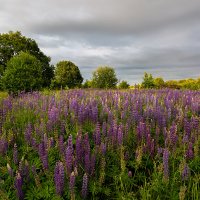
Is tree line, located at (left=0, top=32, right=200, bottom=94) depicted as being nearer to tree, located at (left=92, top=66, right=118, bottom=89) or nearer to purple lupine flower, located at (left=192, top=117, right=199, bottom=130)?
tree, located at (left=92, top=66, right=118, bottom=89)

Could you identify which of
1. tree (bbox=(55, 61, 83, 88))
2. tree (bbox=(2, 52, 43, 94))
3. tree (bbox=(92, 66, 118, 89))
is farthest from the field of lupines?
tree (bbox=(55, 61, 83, 88))

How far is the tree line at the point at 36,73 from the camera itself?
17.0m

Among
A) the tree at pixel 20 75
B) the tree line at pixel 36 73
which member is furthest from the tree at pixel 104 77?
the tree at pixel 20 75

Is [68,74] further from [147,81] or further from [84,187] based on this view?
[84,187]

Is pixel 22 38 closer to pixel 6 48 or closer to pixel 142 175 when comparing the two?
pixel 6 48

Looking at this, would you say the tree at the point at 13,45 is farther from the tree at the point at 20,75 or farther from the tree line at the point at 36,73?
the tree at the point at 20,75

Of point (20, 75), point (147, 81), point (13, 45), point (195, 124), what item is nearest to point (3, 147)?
point (195, 124)

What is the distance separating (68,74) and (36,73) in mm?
A: 36157

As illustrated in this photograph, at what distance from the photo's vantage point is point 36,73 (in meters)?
17.9

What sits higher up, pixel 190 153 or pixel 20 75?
pixel 20 75

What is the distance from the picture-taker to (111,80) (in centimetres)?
4050

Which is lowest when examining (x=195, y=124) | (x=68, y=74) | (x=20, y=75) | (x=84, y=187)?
(x=84, y=187)

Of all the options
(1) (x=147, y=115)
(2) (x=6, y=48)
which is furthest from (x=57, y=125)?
(2) (x=6, y=48)

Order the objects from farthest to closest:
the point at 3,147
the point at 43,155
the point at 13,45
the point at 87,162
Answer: the point at 13,45 → the point at 3,147 → the point at 43,155 → the point at 87,162
